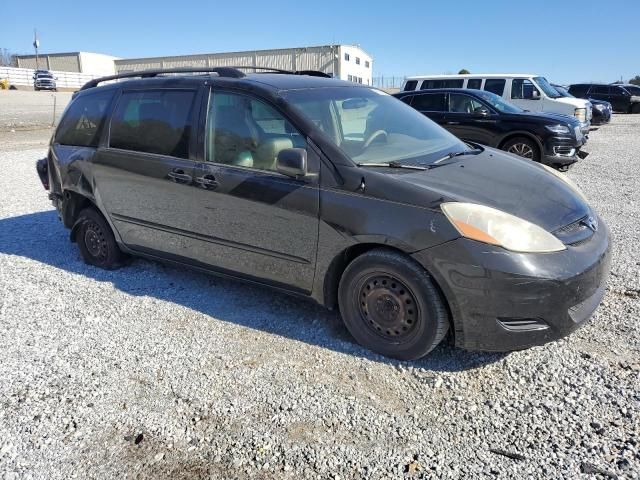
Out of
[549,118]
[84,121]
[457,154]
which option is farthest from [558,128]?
[84,121]

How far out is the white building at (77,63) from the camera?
7744 cm

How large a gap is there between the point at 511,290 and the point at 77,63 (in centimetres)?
8873

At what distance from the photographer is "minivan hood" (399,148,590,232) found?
300cm

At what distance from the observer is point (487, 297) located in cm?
281

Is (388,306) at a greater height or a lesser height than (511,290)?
lesser

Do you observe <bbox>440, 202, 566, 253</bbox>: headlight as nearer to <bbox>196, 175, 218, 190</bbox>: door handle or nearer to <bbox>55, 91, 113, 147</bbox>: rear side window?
<bbox>196, 175, 218, 190</bbox>: door handle

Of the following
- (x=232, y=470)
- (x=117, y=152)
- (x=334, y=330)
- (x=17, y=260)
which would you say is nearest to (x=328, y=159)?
(x=334, y=330)

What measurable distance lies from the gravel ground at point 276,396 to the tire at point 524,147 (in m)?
6.08

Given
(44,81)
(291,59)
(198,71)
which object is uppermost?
(291,59)

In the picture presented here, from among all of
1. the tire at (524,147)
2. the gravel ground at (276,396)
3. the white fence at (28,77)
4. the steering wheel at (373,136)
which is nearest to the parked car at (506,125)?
the tire at (524,147)

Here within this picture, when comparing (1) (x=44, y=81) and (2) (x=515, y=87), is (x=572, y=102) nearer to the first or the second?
(2) (x=515, y=87)

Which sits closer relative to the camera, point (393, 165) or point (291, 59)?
point (393, 165)

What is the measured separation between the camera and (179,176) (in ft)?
13.1

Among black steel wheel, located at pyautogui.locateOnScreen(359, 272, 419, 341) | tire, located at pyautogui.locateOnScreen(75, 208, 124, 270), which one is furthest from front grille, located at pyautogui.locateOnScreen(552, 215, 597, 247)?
tire, located at pyautogui.locateOnScreen(75, 208, 124, 270)
